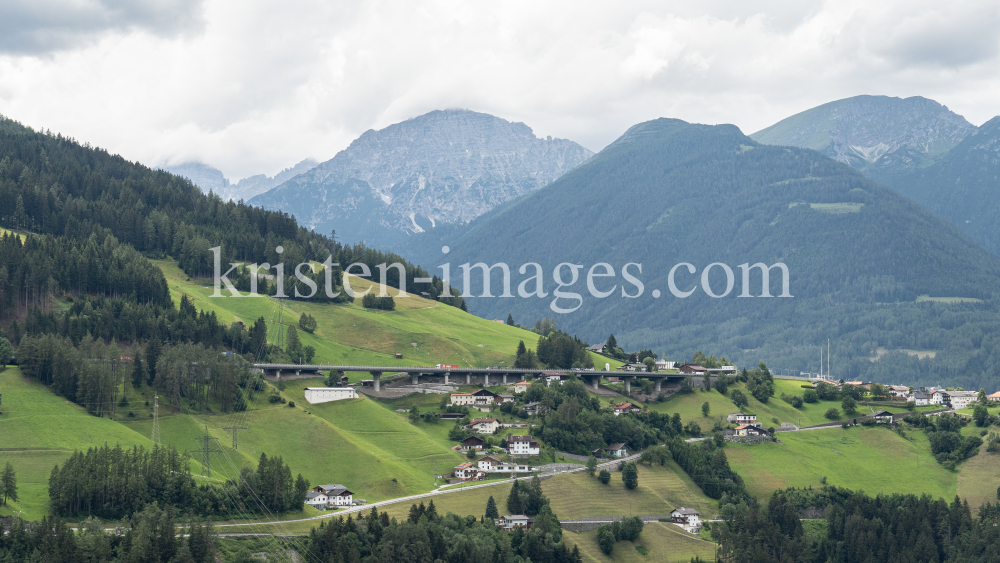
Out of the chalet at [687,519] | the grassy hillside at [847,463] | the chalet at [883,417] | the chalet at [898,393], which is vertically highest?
the chalet at [898,393]

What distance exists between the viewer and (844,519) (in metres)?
134

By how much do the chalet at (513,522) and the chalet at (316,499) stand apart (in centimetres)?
1993

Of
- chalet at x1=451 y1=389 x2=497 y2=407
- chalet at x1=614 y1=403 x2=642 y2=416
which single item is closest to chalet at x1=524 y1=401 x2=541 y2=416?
chalet at x1=451 y1=389 x2=497 y2=407

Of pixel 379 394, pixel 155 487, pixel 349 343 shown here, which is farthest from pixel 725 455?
pixel 155 487

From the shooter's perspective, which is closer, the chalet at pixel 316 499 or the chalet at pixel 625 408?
the chalet at pixel 316 499

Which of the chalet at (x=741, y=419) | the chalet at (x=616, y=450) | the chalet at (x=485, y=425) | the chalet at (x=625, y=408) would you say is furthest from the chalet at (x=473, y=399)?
the chalet at (x=741, y=419)

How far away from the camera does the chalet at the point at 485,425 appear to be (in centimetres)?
14750

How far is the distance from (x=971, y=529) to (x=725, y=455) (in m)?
35.2

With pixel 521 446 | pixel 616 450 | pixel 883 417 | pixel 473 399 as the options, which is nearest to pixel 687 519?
pixel 616 450

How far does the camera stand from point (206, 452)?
11600cm

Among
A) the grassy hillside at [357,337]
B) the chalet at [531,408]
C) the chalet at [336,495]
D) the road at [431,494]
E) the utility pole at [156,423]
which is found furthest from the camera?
the grassy hillside at [357,337]

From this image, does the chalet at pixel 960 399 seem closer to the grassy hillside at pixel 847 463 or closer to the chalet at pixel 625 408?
the grassy hillside at pixel 847 463

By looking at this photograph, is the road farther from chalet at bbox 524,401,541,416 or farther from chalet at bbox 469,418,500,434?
chalet at bbox 524,401,541,416

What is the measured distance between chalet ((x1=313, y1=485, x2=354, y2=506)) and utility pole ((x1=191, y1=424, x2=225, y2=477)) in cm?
1250
